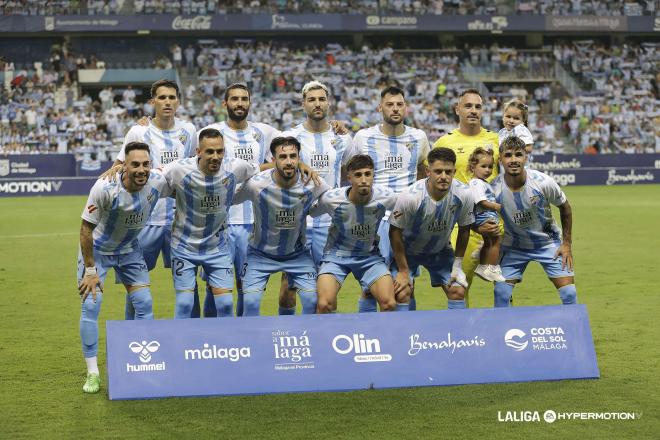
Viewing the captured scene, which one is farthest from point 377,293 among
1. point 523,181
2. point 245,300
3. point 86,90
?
point 86,90

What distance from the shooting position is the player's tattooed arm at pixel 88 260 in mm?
6887

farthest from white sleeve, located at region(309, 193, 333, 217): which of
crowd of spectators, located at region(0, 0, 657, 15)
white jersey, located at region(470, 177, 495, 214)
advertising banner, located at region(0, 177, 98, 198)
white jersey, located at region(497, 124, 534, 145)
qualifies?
crowd of spectators, located at region(0, 0, 657, 15)

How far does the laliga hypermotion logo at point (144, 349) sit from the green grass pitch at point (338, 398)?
0.32 metres

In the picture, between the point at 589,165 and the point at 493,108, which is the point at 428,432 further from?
the point at 493,108

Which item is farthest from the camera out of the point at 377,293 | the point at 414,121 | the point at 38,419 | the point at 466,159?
the point at 414,121

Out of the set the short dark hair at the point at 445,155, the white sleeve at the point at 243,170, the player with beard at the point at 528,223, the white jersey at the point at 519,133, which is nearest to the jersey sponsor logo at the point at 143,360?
the white sleeve at the point at 243,170

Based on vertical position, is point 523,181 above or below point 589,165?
above

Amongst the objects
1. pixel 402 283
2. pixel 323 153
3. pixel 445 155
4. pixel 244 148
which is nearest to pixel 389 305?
pixel 402 283

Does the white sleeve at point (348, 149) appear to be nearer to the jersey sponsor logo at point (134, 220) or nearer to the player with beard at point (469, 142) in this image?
the player with beard at point (469, 142)

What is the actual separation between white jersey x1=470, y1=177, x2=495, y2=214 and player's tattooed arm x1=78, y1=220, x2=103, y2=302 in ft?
9.76

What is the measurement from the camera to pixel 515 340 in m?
6.77

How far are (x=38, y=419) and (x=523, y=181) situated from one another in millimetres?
4172

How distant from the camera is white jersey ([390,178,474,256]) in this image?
7.35 m

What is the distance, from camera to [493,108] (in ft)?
124
